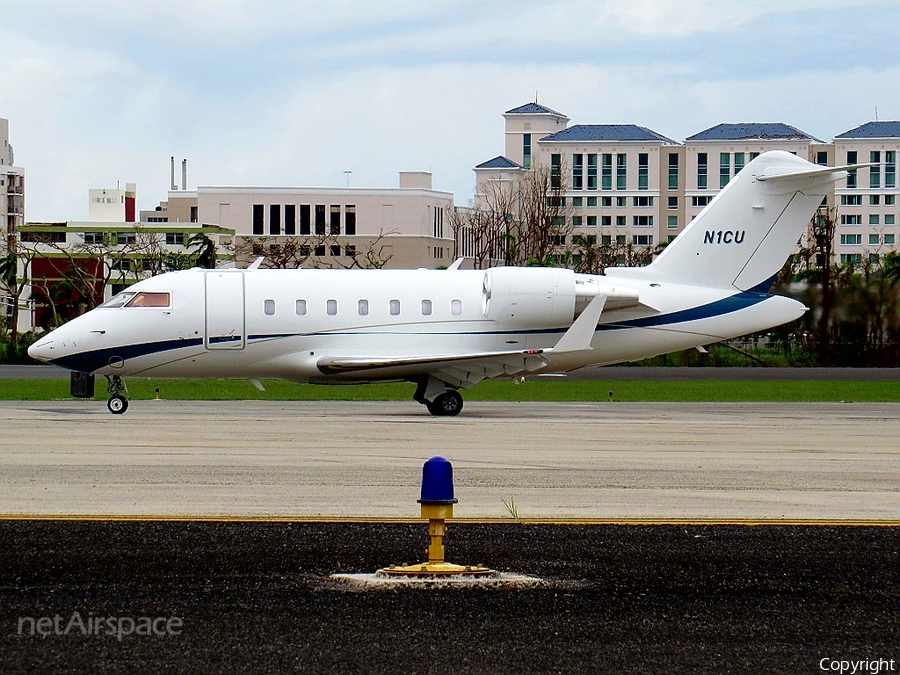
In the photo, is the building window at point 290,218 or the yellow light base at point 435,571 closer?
the yellow light base at point 435,571

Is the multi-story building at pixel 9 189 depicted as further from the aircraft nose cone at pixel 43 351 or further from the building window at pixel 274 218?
the aircraft nose cone at pixel 43 351

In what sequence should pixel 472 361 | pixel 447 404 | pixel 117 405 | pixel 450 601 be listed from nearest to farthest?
pixel 450 601 → pixel 117 405 → pixel 472 361 → pixel 447 404

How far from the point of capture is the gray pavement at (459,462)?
14219 millimetres

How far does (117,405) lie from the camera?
27484mm

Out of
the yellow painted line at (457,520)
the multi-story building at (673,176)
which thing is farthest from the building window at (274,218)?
the yellow painted line at (457,520)

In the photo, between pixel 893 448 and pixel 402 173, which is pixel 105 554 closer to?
pixel 893 448

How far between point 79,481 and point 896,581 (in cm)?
947

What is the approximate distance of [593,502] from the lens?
14.6m

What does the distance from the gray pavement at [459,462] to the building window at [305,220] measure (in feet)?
363

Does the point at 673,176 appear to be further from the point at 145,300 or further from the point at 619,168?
the point at 145,300
